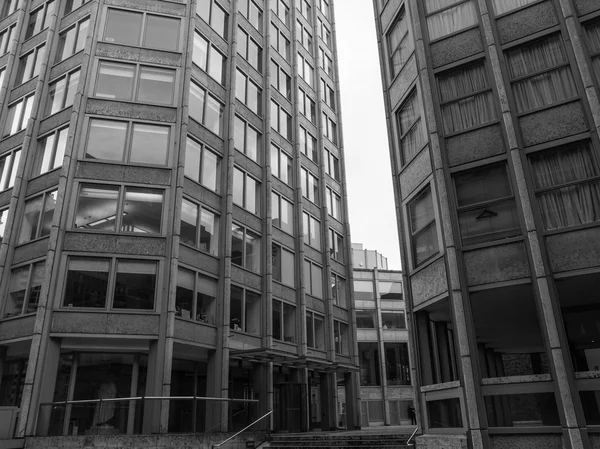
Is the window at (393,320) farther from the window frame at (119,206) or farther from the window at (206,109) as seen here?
the window frame at (119,206)

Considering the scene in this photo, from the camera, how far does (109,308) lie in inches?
848

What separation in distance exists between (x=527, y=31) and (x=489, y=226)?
18.2ft

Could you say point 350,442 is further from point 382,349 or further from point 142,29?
point 382,349

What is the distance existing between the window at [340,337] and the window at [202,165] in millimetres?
14327

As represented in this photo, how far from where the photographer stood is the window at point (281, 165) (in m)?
33.5

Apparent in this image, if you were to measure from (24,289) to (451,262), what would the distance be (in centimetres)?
1841

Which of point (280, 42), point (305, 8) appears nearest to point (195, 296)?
point (280, 42)

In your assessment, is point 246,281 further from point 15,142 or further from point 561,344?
point 561,344

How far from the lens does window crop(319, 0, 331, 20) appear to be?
1869 inches

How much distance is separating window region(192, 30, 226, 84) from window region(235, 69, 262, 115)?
4.24ft

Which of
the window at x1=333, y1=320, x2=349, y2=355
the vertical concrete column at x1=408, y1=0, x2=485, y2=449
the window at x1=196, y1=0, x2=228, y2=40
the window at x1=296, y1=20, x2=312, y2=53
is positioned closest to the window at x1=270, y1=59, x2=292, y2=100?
the window at x1=196, y1=0, x2=228, y2=40

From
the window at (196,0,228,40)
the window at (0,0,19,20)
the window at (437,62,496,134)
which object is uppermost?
the window at (0,0,19,20)

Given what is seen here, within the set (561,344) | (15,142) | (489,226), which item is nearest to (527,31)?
(489,226)

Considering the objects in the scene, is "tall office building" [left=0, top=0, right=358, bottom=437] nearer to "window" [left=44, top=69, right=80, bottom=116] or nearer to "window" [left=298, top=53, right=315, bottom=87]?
"window" [left=44, top=69, right=80, bottom=116]
